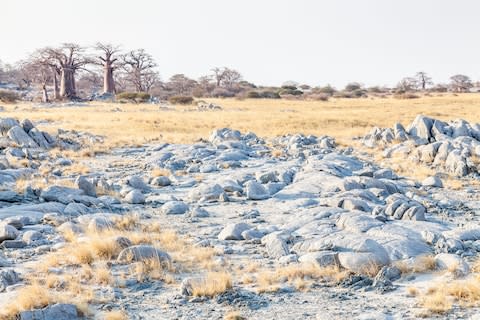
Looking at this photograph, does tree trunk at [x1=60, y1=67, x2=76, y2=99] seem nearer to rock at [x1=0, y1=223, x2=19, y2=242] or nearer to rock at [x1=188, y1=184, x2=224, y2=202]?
rock at [x1=188, y1=184, x2=224, y2=202]

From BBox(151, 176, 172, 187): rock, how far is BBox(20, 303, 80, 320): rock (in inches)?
361

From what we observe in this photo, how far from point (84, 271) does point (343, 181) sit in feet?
25.2

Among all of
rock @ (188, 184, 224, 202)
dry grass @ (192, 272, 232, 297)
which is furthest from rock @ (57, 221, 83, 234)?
rock @ (188, 184, 224, 202)

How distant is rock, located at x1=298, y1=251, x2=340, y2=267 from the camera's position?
7.59 meters

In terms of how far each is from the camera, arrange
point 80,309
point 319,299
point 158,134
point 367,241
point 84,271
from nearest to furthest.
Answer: point 80,309 → point 319,299 → point 84,271 → point 367,241 → point 158,134

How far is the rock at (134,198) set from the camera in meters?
12.7

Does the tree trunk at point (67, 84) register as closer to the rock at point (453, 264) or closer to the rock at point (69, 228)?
the rock at point (69, 228)

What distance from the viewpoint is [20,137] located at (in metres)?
22.0

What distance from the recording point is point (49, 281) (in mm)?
6852

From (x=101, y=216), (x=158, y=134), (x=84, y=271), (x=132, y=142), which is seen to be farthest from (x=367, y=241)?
(x=158, y=134)

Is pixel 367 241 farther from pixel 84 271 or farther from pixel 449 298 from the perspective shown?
pixel 84 271

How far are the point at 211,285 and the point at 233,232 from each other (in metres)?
2.71

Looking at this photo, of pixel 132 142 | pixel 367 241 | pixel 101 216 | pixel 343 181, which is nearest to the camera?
pixel 367 241

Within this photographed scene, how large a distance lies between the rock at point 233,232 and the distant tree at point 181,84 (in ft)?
231
